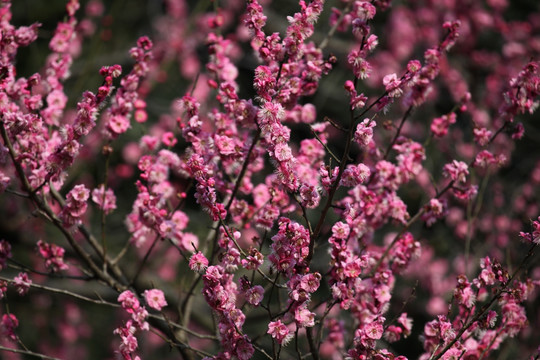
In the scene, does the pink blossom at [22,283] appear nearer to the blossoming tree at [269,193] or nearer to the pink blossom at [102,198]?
the blossoming tree at [269,193]

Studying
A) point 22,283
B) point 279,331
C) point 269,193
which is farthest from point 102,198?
point 279,331

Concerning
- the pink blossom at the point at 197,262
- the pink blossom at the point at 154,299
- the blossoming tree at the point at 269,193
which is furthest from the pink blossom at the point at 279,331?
the pink blossom at the point at 154,299

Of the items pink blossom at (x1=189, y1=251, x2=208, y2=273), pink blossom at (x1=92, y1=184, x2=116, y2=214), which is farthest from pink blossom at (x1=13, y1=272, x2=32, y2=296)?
pink blossom at (x1=189, y1=251, x2=208, y2=273)

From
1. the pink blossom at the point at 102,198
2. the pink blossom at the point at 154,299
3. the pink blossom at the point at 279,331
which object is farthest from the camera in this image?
the pink blossom at the point at 102,198

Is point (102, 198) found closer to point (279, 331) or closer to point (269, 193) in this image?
point (269, 193)

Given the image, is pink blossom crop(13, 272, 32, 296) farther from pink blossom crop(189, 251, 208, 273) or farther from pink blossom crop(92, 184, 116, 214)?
pink blossom crop(189, 251, 208, 273)

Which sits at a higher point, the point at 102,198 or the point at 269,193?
the point at 269,193

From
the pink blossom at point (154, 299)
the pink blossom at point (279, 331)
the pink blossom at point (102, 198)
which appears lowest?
the pink blossom at point (154, 299)

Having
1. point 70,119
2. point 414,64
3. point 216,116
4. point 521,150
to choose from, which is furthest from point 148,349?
point 414,64

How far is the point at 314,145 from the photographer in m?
2.98

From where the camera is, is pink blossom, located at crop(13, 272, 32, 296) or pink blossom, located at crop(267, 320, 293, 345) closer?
pink blossom, located at crop(267, 320, 293, 345)

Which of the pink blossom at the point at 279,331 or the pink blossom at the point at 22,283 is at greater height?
the pink blossom at the point at 279,331

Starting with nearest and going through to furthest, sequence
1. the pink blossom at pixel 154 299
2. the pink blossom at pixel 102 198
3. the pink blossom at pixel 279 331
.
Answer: the pink blossom at pixel 279 331 → the pink blossom at pixel 154 299 → the pink blossom at pixel 102 198

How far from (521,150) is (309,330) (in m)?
5.87
